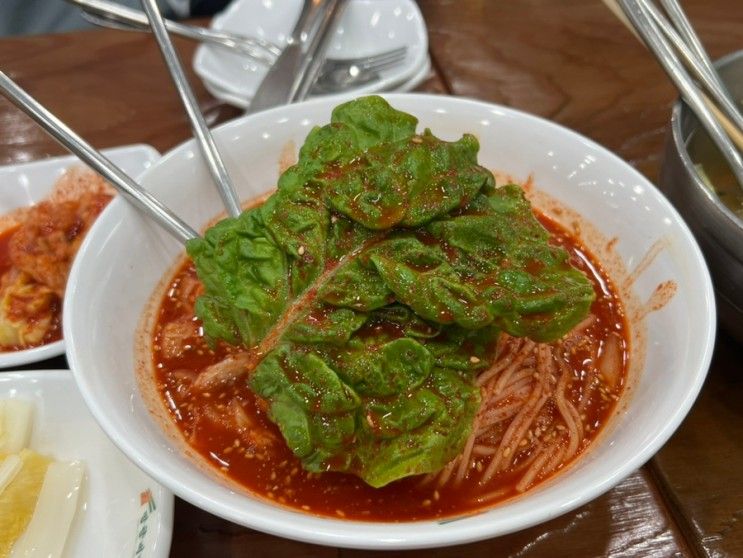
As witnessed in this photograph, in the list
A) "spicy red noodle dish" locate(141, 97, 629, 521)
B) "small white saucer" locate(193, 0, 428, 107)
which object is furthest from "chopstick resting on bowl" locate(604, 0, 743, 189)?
"small white saucer" locate(193, 0, 428, 107)

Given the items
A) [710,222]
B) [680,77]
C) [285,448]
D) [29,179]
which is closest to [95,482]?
[285,448]

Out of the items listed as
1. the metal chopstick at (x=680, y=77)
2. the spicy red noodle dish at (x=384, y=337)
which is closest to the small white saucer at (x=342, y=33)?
the metal chopstick at (x=680, y=77)

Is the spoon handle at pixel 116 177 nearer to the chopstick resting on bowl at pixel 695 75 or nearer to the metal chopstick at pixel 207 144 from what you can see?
the metal chopstick at pixel 207 144

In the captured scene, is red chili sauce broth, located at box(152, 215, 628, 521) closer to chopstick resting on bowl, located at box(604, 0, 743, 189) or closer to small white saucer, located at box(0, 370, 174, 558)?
small white saucer, located at box(0, 370, 174, 558)

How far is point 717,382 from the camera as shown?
2045 millimetres

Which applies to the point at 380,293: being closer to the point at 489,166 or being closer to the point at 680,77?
the point at 489,166

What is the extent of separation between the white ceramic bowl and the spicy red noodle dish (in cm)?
14

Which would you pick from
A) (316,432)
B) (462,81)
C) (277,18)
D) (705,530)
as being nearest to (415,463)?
(316,432)

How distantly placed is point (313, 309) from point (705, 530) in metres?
1.23

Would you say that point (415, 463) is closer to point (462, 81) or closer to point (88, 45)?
point (462, 81)

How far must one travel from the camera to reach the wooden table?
1.83 metres

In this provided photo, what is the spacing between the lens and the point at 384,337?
1484 millimetres

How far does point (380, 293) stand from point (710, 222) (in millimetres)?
1073

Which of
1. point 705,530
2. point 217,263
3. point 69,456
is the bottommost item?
point 69,456
